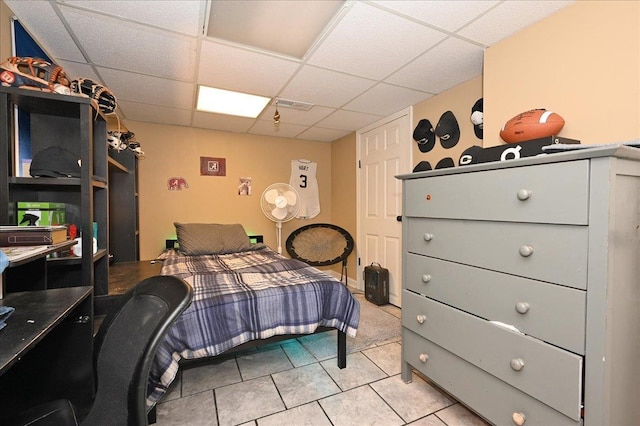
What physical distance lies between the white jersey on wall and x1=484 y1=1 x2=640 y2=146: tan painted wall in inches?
111

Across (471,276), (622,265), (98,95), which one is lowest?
(471,276)

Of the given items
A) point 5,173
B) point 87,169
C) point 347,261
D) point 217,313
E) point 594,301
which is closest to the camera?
point 594,301

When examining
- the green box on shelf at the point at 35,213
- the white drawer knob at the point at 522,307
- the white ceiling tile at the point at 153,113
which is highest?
the white ceiling tile at the point at 153,113

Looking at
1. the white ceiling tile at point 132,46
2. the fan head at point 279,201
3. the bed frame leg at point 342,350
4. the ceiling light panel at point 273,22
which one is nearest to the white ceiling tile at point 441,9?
the ceiling light panel at point 273,22

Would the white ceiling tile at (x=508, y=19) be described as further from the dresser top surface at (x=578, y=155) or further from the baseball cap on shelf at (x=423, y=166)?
the baseball cap on shelf at (x=423, y=166)

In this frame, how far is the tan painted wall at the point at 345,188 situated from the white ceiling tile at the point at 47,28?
2.95 m

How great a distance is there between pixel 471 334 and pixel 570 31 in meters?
1.68

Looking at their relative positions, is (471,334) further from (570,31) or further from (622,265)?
(570,31)

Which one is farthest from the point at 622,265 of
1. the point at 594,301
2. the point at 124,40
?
the point at 124,40

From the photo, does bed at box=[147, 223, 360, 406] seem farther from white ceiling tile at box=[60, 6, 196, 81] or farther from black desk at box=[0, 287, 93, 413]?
white ceiling tile at box=[60, 6, 196, 81]

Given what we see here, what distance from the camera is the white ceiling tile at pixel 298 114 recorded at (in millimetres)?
3023

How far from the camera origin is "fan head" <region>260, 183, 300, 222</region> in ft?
11.3

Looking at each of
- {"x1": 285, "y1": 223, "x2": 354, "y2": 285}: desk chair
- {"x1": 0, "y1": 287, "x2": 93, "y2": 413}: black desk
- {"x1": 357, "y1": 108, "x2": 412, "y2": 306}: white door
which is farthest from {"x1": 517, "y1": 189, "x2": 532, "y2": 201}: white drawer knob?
{"x1": 285, "y1": 223, "x2": 354, "y2": 285}: desk chair

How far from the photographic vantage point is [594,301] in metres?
0.97
